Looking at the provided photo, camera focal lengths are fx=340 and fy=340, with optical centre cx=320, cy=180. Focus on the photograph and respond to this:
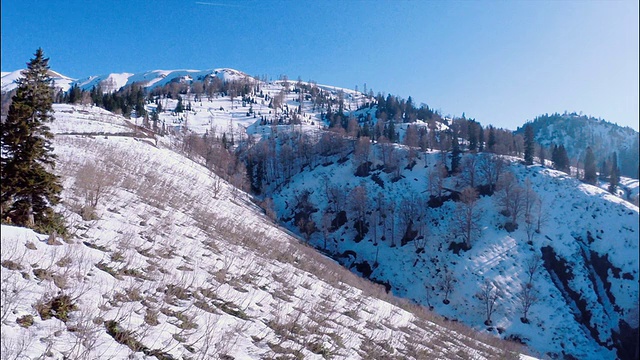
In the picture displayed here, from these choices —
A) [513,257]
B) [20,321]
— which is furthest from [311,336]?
[513,257]

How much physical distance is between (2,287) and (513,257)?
213 feet

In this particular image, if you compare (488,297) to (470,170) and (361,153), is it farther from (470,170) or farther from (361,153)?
(361,153)

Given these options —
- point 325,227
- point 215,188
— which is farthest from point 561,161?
point 215,188

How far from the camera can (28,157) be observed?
20.6 feet

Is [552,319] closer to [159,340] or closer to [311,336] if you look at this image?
[311,336]

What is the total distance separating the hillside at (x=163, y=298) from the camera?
4.34 meters

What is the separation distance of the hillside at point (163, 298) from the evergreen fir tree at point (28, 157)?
60cm

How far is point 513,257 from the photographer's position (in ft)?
187

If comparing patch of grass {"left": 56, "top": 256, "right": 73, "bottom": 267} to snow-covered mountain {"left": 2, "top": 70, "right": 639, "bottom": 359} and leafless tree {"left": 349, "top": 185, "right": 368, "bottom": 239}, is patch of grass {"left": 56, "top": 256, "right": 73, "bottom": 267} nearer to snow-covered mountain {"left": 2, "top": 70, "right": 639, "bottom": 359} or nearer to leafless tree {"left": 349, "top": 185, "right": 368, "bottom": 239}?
snow-covered mountain {"left": 2, "top": 70, "right": 639, "bottom": 359}

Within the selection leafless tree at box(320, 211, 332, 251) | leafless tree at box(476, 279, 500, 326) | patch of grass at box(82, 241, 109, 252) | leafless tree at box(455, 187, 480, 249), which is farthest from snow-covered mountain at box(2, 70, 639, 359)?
leafless tree at box(455, 187, 480, 249)

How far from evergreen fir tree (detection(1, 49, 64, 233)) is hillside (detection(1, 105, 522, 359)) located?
0.60 metres

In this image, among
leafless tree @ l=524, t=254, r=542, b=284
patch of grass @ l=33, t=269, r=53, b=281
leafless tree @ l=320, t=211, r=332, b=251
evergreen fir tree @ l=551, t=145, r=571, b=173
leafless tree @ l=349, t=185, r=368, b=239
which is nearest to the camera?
patch of grass @ l=33, t=269, r=53, b=281

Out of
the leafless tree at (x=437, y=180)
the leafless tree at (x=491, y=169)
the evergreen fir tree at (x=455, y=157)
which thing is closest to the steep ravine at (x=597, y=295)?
the leafless tree at (x=491, y=169)

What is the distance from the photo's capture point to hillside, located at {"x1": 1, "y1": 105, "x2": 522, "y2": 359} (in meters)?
4.34
